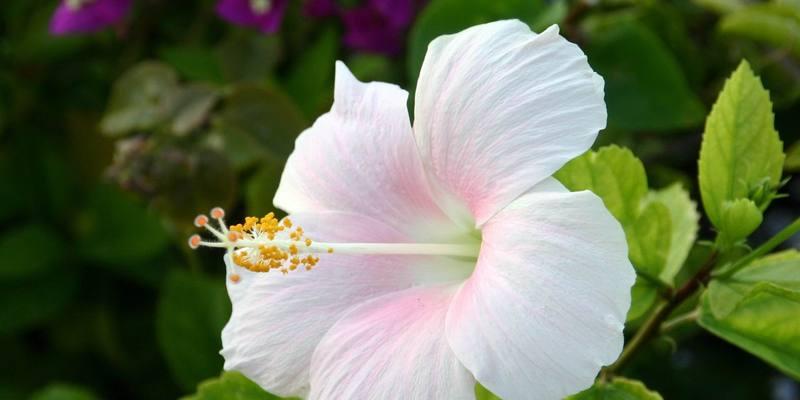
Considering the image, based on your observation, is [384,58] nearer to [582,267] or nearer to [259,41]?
[259,41]

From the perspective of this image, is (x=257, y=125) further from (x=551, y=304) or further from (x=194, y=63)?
(x=551, y=304)

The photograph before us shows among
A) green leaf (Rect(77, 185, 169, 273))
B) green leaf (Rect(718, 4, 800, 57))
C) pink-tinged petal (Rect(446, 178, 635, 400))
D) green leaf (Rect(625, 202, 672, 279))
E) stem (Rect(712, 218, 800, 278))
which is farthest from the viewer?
green leaf (Rect(77, 185, 169, 273))

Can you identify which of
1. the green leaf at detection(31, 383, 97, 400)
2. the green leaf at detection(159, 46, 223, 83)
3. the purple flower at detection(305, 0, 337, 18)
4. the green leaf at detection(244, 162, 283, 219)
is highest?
the purple flower at detection(305, 0, 337, 18)

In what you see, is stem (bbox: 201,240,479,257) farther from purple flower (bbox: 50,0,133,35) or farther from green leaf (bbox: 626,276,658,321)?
purple flower (bbox: 50,0,133,35)

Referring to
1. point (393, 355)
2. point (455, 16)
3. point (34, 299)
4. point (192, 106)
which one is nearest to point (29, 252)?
point (34, 299)

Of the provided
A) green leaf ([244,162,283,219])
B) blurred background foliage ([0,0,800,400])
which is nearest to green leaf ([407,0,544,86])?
blurred background foliage ([0,0,800,400])

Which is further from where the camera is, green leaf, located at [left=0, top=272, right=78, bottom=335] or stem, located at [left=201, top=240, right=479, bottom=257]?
green leaf, located at [left=0, top=272, right=78, bottom=335]

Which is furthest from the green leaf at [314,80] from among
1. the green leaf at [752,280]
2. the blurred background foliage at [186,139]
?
the green leaf at [752,280]

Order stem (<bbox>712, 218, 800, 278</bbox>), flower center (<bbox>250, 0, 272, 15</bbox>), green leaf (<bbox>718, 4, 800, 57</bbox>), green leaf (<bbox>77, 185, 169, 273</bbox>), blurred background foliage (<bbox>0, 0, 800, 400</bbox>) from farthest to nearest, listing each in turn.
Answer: green leaf (<bbox>77, 185, 169, 273</bbox>), flower center (<bbox>250, 0, 272, 15</bbox>), blurred background foliage (<bbox>0, 0, 800, 400</bbox>), green leaf (<bbox>718, 4, 800, 57</bbox>), stem (<bbox>712, 218, 800, 278</bbox>)
